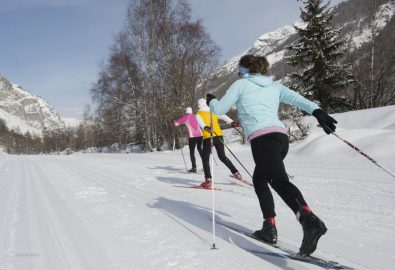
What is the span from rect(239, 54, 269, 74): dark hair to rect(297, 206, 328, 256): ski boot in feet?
4.41

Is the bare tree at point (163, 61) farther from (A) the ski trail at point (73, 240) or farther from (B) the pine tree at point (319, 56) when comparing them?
(A) the ski trail at point (73, 240)

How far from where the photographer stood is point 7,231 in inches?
160

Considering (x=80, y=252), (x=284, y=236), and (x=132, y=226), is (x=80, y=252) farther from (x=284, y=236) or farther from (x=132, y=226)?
(x=284, y=236)

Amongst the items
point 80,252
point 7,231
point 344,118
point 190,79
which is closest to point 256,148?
point 80,252

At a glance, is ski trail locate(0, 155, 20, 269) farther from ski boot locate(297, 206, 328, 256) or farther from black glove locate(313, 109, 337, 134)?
black glove locate(313, 109, 337, 134)

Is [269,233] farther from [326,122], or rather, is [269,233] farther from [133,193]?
[133,193]

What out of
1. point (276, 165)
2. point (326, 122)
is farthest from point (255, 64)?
point (276, 165)

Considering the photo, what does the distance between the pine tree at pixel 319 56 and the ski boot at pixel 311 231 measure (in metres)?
19.4

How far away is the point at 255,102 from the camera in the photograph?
3170mm

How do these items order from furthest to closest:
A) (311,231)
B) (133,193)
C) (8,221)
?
(133,193) → (8,221) → (311,231)

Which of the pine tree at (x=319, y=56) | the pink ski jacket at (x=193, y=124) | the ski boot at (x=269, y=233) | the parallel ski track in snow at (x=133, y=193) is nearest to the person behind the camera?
the parallel ski track in snow at (x=133, y=193)

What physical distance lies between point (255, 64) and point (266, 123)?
587 millimetres

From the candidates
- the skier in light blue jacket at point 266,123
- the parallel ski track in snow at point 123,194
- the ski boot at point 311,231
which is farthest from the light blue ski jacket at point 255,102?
the parallel ski track in snow at point 123,194

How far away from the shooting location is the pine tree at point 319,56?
21.0m
